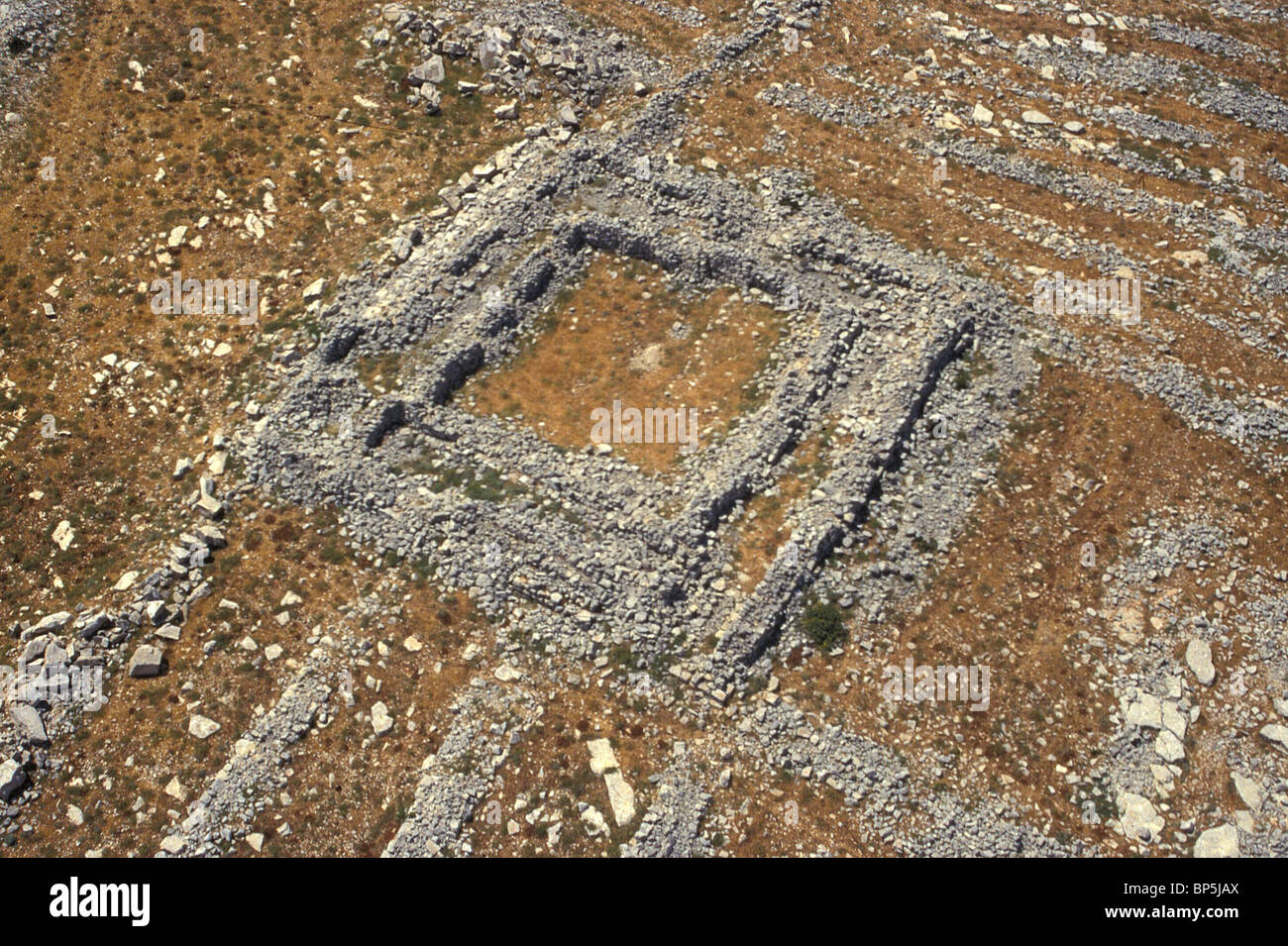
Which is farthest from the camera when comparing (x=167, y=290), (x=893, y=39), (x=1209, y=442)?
(x=893, y=39)

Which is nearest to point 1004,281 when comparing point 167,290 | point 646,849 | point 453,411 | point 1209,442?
point 1209,442

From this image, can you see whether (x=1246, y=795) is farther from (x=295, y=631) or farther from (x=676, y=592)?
(x=295, y=631)

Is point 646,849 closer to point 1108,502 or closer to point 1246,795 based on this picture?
point 1246,795

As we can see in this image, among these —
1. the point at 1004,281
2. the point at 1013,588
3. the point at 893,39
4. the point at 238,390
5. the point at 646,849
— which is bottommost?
the point at 646,849

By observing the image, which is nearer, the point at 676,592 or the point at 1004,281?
the point at 676,592

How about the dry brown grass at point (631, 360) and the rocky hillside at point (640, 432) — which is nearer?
the rocky hillside at point (640, 432)

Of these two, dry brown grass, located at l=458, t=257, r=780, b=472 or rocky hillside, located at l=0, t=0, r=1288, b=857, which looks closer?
rocky hillside, located at l=0, t=0, r=1288, b=857

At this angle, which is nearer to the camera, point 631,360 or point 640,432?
point 640,432

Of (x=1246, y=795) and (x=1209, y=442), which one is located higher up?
(x=1209, y=442)

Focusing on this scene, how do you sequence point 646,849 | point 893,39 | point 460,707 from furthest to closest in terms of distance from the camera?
1. point 893,39
2. point 460,707
3. point 646,849

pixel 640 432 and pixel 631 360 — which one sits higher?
pixel 631 360
